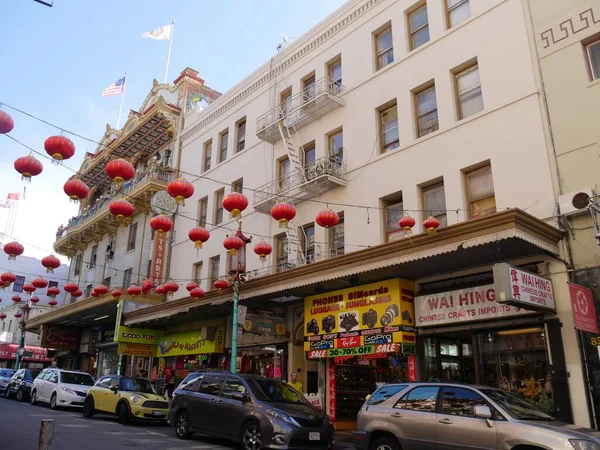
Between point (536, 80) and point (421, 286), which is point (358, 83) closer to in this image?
point (536, 80)

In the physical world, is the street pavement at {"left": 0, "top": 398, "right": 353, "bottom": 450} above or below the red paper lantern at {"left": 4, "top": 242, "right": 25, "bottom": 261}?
below

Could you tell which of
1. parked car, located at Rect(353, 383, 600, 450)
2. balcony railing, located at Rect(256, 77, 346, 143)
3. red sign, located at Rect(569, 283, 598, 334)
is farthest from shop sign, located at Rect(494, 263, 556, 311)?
balcony railing, located at Rect(256, 77, 346, 143)

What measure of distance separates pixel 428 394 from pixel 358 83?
43.7ft

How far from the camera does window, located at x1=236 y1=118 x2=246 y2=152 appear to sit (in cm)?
2514

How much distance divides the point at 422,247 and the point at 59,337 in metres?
31.3

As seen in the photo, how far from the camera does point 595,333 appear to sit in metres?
11.3

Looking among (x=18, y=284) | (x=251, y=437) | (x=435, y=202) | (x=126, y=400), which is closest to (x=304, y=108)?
(x=435, y=202)

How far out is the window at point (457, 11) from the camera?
Answer: 16562mm

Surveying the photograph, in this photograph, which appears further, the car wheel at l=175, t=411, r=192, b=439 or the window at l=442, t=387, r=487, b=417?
the car wheel at l=175, t=411, r=192, b=439

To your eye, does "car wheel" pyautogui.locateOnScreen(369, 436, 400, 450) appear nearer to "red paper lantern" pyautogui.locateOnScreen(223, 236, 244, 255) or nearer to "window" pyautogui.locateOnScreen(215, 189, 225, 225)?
"red paper lantern" pyautogui.locateOnScreen(223, 236, 244, 255)

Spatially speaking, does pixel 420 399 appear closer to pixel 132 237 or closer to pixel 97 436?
pixel 97 436

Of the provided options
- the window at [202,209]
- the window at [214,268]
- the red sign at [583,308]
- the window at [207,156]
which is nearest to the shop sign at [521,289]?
the red sign at [583,308]

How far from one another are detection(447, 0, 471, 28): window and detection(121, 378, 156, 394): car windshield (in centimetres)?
1631

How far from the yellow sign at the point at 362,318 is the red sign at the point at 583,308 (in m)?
4.66
